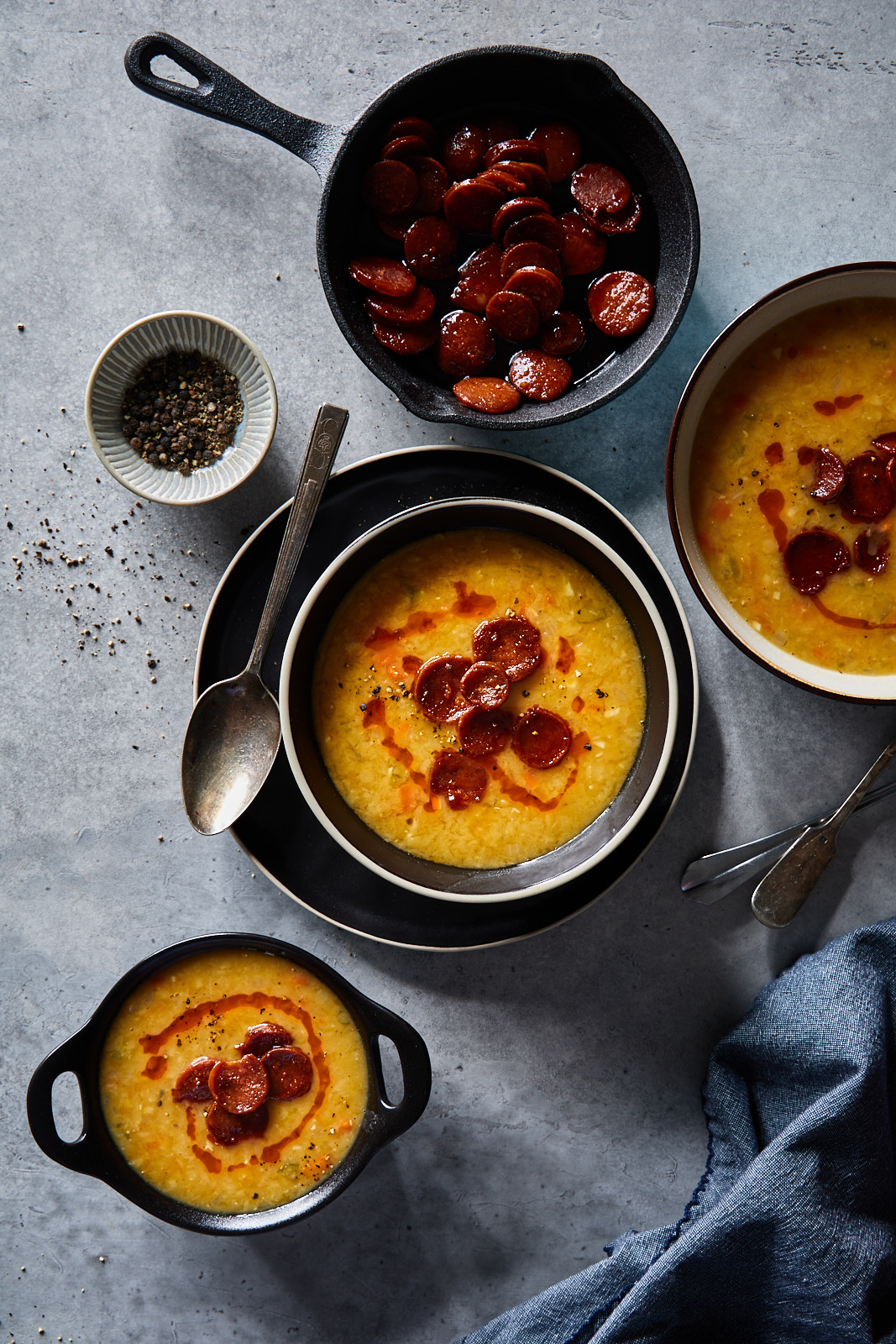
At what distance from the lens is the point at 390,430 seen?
2770 millimetres

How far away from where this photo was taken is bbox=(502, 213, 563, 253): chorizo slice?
97.0 inches

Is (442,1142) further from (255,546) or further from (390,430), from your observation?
(390,430)

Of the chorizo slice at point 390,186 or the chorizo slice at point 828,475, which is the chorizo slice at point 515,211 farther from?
the chorizo slice at point 828,475

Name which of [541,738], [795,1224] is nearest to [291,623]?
[541,738]

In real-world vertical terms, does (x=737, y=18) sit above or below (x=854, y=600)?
above

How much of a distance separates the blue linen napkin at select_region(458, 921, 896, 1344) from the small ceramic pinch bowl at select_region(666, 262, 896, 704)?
830 millimetres

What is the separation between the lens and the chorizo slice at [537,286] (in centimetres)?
246

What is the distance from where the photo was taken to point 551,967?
9.39 feet

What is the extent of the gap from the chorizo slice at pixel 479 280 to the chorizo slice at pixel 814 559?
A: 3.79ft

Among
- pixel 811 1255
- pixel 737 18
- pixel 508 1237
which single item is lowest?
pixel 508 1237

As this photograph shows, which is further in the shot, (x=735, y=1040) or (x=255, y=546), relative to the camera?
(x=735, y=1040)

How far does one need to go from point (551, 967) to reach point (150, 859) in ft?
4.53

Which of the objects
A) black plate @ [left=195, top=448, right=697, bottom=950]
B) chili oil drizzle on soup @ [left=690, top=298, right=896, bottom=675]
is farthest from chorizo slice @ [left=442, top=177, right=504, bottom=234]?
chili oil drizzle on soup @ [left=690, top=298, right=896, bottom=675]

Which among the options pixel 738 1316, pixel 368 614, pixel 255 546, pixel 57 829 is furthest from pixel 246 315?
pixel 738 1316
